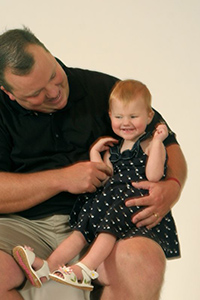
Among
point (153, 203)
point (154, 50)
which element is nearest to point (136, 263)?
point (153, 203)

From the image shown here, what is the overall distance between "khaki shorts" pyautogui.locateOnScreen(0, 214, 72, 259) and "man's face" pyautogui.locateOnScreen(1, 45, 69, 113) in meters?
0.43

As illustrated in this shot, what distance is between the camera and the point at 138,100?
6.57ft

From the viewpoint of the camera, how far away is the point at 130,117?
6.63 feet

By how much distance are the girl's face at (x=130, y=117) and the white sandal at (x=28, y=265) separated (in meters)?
0.54

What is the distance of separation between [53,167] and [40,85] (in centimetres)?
33

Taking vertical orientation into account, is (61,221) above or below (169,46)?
below

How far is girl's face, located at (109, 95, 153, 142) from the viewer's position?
200cm

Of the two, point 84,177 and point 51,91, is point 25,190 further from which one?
point 51,91

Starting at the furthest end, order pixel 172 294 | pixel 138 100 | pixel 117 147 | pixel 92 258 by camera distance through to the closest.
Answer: pixel 172 294, pixel 117 147, pixel 138 100, pixel 92 258

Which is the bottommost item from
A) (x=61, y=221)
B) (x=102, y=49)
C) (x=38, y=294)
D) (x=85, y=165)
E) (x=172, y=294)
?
(x=172, y=294)

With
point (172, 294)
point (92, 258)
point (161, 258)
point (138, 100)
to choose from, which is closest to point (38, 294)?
point (92, 258)

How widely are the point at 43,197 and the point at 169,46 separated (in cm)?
176

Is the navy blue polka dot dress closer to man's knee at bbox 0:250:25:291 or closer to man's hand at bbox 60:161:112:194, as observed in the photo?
man's hand at bbox 60:161:112:194

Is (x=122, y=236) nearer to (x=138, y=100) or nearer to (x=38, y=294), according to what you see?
(x=38, y=294)
